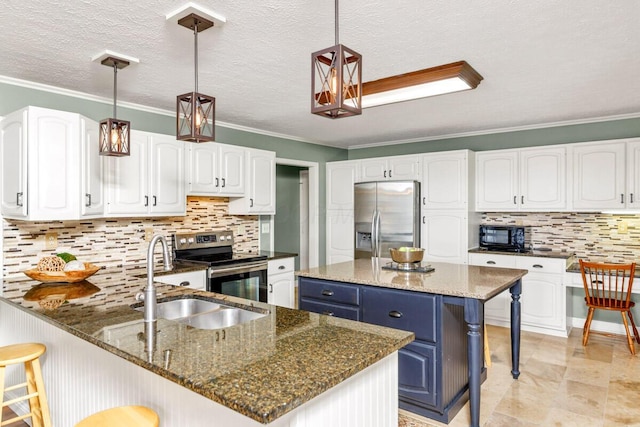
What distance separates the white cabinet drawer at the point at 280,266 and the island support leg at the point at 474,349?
233cm

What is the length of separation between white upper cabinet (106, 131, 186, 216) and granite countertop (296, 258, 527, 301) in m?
1.47

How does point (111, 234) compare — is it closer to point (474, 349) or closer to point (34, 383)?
point (34, 383)

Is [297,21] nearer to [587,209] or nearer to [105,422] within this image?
[105,422]

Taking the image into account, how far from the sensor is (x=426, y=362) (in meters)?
2.55

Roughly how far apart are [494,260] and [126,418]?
13.6ft

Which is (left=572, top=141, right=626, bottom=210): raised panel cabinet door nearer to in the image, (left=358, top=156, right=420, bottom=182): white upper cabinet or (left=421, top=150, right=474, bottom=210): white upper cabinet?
(left=421, top=150, right=474, bottom=210): white upper cabinet

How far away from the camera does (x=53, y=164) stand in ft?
8.83

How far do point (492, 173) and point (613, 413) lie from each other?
2.82m

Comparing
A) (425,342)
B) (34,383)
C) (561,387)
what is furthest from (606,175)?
(34,383)

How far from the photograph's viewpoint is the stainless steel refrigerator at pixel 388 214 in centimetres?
507

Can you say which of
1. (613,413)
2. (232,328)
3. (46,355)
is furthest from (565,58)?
(46,355)

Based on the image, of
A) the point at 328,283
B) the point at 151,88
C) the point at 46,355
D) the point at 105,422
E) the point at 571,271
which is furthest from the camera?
the point at 571,271

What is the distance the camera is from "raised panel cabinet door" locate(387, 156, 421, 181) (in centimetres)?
521

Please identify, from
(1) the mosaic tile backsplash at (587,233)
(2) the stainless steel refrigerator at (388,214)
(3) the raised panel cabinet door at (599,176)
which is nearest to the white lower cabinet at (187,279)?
(2) the stainless steel refrigerator at (388,214)
